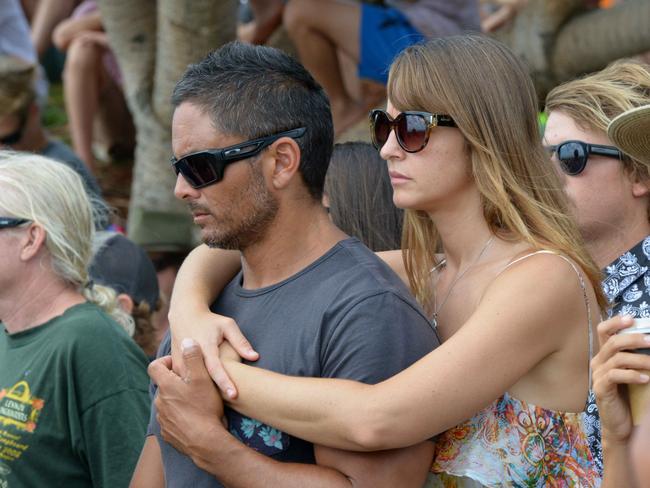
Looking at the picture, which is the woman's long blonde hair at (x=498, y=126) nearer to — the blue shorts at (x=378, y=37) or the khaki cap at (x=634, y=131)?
the khaki cap at (x=634, y=131)

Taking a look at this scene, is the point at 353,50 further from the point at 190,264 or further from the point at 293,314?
the point at 293,314

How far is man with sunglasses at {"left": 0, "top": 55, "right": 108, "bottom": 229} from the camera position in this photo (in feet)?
17.9

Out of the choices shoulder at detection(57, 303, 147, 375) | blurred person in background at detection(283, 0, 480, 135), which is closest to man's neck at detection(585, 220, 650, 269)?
shoulder at detection(57, 303, 147, 375)

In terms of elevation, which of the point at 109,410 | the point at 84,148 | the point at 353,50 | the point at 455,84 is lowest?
the point at 84,148

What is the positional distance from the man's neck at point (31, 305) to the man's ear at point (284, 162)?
988 millimetres

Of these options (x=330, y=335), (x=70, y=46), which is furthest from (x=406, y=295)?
(x=70, y=46)

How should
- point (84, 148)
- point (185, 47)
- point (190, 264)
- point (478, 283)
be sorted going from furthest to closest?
point (84, 148) < point (185, 47) < point (190, 264) < point (478, 283)

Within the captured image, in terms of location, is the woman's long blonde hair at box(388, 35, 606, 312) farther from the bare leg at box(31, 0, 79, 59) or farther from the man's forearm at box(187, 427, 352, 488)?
the bare leg at box(31, 0, 79, 59)

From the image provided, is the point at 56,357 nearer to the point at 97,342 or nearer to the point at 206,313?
the point at 97,342

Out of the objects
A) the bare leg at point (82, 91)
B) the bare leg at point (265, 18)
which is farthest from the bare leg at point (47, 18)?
the bare leg at point (265, 18)

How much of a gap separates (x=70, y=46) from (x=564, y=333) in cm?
588

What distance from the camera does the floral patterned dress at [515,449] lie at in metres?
2.34

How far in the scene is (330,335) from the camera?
2312mm

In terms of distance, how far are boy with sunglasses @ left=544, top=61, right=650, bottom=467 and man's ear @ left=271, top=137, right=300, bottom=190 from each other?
97 cm
